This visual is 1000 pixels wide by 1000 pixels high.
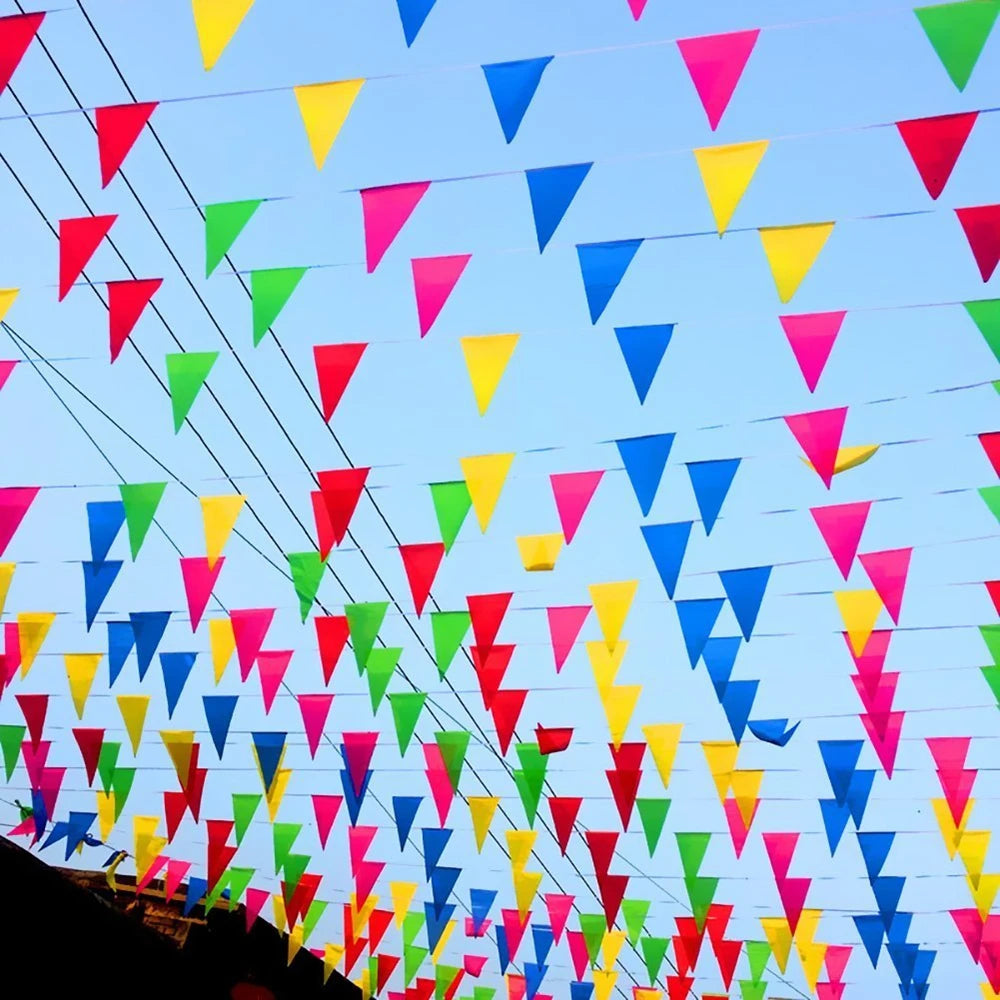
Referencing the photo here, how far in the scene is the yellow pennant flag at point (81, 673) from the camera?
593 cm

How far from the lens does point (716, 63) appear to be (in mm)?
3389

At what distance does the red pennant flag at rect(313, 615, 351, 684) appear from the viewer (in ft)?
18.4

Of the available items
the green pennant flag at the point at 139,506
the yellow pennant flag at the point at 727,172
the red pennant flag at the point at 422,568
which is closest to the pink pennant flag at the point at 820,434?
the yellow pennant flag at the point at 727,172

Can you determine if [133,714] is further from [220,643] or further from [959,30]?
[959,30]

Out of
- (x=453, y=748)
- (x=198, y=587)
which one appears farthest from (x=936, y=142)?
(x=453, y=748)

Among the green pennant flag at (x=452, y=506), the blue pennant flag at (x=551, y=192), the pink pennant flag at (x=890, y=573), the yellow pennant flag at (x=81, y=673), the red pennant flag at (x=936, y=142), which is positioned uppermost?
the red pennant flag at (x=936, y=142)

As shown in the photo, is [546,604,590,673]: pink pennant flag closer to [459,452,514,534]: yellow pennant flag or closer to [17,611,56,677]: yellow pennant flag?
[459,452,514,534]: yellow pennant flag

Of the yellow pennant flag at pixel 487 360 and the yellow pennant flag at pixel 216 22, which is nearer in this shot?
the yellow pennant flag at pixel 216 22

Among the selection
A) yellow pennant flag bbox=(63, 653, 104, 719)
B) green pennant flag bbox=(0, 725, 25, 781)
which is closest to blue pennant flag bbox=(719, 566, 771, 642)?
yellow pennant flag bbox=(63, 653, 104, 719)

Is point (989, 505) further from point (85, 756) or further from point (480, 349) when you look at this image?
point (85, 756)

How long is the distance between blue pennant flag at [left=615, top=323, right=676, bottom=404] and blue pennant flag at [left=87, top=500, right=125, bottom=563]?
2.31 m

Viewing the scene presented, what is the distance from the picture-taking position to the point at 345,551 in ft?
19.6

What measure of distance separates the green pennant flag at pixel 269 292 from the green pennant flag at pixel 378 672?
227cm

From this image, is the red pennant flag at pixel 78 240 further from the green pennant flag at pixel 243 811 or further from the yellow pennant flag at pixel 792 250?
the green pennant flag at pixel 243 811
